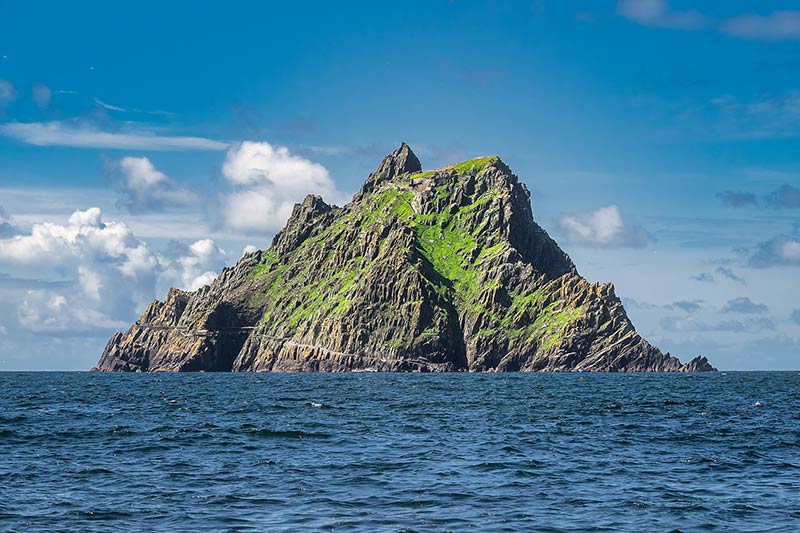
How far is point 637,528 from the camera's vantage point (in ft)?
101

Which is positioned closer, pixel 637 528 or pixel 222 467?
pixel 637 528

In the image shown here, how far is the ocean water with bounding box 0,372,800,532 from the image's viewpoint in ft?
Answer: 106

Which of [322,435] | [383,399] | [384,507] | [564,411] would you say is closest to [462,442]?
[322,435]

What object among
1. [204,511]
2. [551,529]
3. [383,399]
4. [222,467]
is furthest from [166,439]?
[383,399]

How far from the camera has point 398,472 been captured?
142 feet

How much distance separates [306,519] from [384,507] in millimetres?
3860

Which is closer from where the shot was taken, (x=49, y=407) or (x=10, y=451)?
(x=10, y=451)

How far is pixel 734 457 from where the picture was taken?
49625mm

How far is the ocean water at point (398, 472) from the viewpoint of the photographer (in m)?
32.4

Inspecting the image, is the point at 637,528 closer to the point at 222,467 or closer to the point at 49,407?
Result: the point at 222,467

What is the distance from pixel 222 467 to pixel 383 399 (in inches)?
2529

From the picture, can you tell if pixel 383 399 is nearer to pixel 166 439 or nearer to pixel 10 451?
pixel 166 439

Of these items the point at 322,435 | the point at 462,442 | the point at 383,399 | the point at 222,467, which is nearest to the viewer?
the point at 222,467

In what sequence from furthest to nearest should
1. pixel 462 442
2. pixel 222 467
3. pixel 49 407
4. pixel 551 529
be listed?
pixel 49 407
pixel 462 442
pixel 222 467
pixel 551 529
